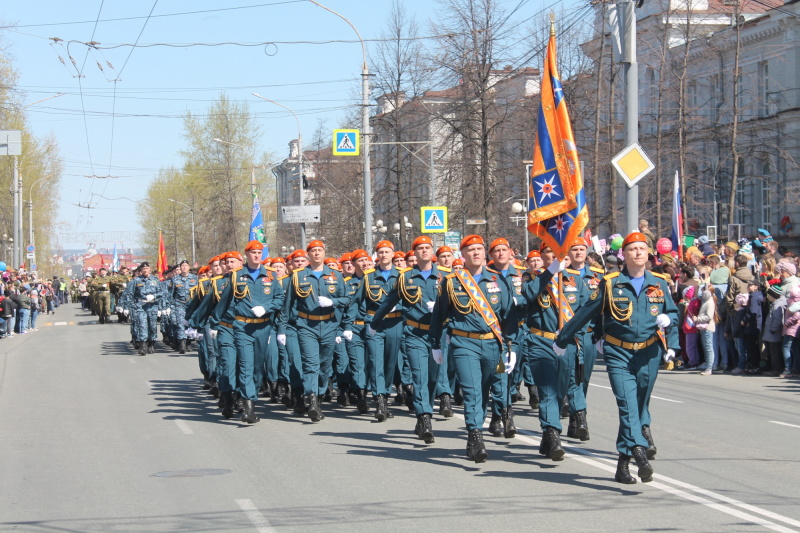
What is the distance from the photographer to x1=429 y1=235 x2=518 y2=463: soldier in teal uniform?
9.31 meters

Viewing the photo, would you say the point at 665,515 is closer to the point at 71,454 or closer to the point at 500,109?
the point at 71,454

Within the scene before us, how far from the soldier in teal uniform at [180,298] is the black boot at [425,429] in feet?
47.0

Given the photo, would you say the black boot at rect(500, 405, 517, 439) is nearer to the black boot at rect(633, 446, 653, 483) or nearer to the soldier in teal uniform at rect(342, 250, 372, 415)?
the black boot at rect(633, 446, 653, 483)

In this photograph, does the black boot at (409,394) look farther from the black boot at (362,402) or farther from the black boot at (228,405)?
the black boot at (228,405)

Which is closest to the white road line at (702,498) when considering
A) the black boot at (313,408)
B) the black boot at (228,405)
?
the black boot at (313,408)

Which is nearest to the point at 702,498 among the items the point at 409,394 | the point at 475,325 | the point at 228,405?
the point at 475,325

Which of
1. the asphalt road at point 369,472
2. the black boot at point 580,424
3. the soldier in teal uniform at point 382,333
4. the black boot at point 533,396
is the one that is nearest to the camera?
the asphalt road at point 369,472

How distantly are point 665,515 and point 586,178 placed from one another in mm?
36644

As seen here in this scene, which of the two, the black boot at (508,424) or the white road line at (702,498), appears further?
the black boot at (508,424)

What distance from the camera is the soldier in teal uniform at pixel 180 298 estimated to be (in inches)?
958

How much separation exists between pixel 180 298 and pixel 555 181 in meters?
14.6

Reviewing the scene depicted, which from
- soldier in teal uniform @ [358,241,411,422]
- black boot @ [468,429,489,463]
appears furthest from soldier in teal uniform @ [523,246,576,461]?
soldier in teal uniform @ [358,241,411,422]

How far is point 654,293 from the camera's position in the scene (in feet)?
27.7

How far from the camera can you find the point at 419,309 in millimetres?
11273
